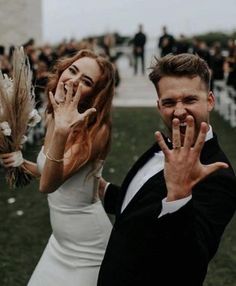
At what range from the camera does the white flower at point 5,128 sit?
2826 millimetres

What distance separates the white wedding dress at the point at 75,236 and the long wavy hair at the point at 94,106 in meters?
0.09

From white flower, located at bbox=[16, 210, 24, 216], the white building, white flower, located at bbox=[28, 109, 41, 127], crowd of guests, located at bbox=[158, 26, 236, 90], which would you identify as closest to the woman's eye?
white flower, located at bbox=[28, 109, 41, 127]

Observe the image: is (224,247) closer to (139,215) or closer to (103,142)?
(103,142)

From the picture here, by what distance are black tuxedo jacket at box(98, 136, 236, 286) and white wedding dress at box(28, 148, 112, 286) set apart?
65 cm

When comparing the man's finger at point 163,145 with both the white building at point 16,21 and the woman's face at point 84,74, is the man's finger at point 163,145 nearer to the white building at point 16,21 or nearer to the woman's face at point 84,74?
the woman's face at point 84,74

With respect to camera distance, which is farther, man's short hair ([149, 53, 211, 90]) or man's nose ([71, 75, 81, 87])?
man's nose ([71, 75, 81, 87])

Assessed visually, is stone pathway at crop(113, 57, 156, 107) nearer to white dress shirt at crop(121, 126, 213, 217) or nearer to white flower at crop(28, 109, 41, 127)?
white flower at crop(28, 109, 41, 127)

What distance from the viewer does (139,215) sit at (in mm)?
1855

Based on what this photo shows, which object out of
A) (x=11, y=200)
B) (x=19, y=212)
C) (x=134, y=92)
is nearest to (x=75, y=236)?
(x=19, y=212)

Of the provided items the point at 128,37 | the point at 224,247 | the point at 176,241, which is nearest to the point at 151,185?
the point at 176,241

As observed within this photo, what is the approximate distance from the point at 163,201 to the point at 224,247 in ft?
14.2

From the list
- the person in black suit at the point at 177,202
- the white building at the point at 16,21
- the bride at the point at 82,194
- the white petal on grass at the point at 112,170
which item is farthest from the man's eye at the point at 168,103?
the white building at the point at 16,21

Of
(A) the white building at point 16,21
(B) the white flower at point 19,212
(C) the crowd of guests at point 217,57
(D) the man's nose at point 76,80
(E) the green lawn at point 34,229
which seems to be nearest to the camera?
(D) the man's nose at point 76,80

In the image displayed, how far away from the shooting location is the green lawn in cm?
524
